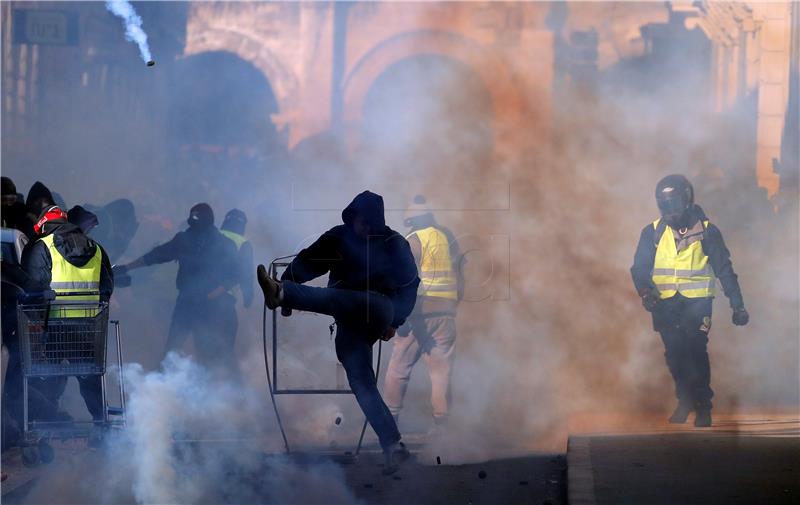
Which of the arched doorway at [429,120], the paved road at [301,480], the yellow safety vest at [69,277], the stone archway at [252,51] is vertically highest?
the stone archway at [252,51]

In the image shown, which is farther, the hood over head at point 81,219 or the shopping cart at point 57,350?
the hood over head at point 81,219

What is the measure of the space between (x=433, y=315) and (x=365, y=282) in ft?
7.59

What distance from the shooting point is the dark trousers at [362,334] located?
5.45 m

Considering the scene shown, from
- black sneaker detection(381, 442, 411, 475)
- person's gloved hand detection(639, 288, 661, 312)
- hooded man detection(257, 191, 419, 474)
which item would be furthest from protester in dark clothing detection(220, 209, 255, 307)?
black sneaker detection(381, 442, 411, 475)

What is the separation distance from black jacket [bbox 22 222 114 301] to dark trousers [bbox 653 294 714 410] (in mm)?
3370

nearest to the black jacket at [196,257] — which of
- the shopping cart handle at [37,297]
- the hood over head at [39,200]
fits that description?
the hood over head at [39,200]

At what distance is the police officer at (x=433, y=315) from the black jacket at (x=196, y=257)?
1.53 meters

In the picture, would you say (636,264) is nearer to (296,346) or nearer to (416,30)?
(296,346)

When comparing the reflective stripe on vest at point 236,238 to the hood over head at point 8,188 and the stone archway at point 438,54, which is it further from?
the stone archway at point 438,54

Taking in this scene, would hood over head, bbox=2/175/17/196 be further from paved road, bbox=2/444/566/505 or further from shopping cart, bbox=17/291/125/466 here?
paved road, bbox=2/444/566/505

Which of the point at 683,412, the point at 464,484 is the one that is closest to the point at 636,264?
the point at 683,412

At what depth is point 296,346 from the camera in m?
9.11

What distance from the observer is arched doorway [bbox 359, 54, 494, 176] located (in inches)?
453

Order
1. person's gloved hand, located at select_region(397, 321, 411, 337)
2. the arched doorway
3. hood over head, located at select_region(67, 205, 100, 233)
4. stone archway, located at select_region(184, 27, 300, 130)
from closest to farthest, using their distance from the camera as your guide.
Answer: hood over head, located at select_region(67, 205, 100, 233), person's gloved hand, located at select_region(397, 321, 411, 337), the arched doorway, stone archway, located at select_region(184, 27, 300, 130)
